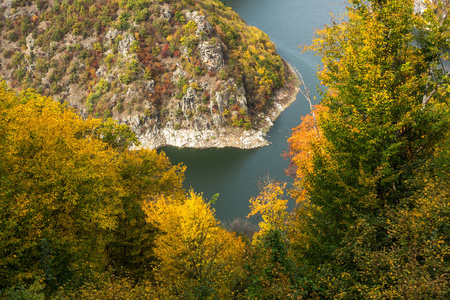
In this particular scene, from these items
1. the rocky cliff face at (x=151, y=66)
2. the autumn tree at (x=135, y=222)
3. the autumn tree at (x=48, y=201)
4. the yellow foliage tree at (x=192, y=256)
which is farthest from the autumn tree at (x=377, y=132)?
the rocky cliff face at (x=151, y=66)

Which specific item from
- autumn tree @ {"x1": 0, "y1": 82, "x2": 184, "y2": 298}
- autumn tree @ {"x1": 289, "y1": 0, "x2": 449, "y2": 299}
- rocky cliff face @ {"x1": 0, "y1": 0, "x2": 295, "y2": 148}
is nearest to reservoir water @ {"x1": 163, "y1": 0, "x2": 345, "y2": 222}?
rocky cliff face @ {"x1": 0, "y1": 0, "x2": 295, "y2": 148}

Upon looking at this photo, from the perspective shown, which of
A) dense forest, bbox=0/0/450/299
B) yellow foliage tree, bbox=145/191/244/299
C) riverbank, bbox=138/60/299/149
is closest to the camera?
dense forest, bbox=0/0/450/299

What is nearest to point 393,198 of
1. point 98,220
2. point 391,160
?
point 391,160

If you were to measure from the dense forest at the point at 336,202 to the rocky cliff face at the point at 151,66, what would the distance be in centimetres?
4939

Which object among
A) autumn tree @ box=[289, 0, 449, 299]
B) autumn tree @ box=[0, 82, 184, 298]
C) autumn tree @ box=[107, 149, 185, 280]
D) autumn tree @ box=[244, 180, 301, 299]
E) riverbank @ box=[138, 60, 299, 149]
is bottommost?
riverbank @ box=[138, 60, 299, 149]

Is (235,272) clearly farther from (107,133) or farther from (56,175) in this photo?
(107,133)

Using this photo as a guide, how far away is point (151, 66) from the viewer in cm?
7469

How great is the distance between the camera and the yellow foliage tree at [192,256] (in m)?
14.4

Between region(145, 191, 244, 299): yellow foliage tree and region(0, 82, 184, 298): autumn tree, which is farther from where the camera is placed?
region(0, 82, 184, 298): autumn tree

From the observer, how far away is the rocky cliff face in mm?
71562

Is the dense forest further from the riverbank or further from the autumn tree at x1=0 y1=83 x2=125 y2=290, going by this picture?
the riverbank

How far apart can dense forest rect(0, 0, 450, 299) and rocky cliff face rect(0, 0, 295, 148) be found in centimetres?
4939

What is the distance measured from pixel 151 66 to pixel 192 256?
2569 inches

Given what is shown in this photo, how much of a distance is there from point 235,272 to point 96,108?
68502 millimetres
